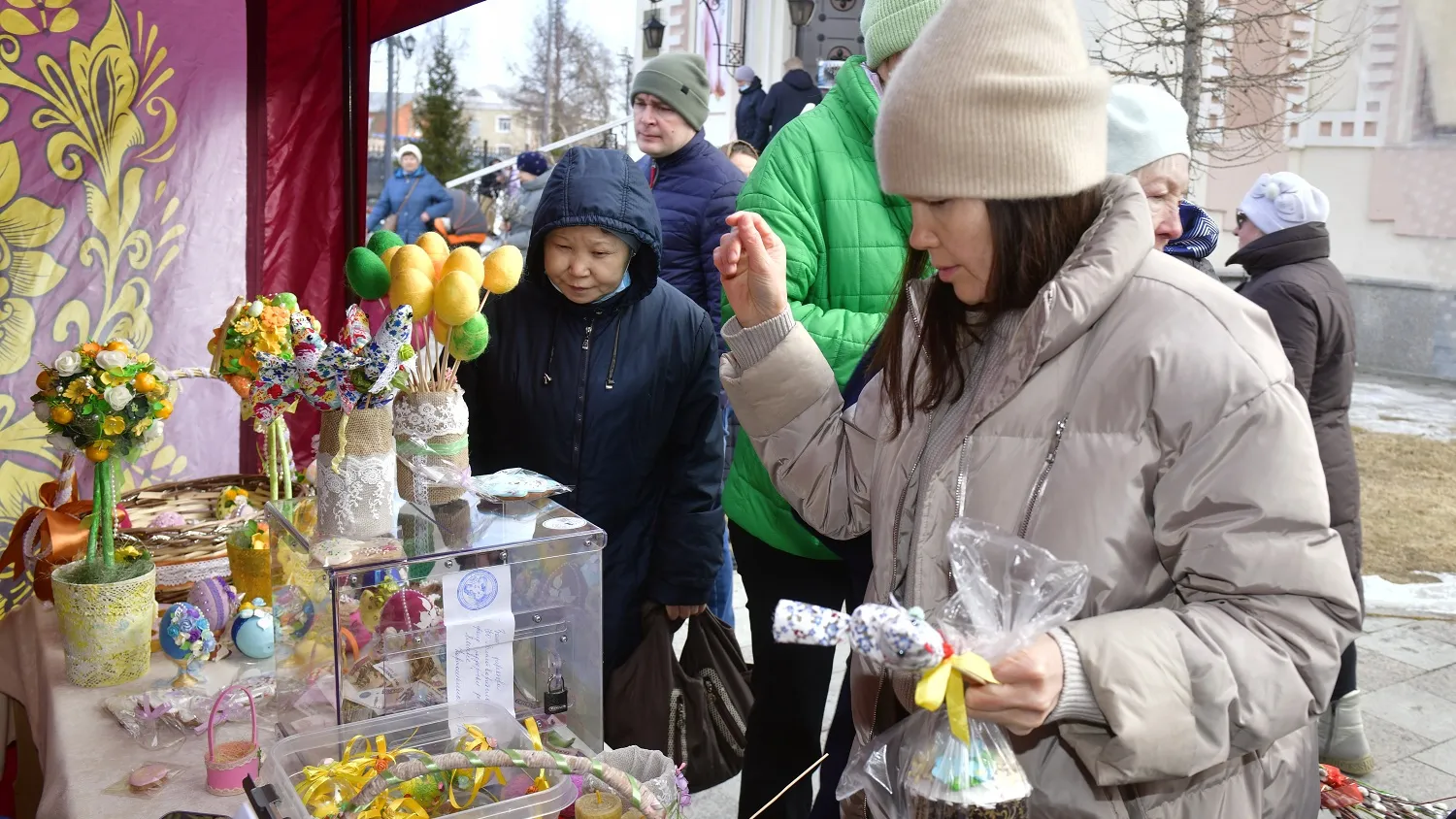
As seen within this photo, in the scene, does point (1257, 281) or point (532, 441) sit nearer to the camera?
point (532, 441)

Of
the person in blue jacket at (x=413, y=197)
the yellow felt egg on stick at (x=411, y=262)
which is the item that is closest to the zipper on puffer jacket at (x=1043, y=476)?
the yellow felt egg on stick at (x=411, y=262)

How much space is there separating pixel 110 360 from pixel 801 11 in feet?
37.9

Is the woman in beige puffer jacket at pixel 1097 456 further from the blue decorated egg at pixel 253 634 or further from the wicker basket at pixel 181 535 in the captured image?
the wicker basket at pixel 181 535

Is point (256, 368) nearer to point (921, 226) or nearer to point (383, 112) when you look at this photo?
point (921, 226)

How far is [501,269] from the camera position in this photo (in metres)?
1.79

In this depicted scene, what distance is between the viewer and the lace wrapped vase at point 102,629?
1.84 m

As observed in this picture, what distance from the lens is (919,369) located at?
141cm

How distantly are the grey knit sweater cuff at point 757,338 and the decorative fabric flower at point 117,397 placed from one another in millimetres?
986

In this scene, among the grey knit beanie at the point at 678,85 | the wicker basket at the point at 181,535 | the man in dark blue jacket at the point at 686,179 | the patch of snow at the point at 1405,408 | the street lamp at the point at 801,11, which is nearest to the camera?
the wicker basket at the point at 181,535

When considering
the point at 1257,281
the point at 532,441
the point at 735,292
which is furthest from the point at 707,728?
the point at 1257,281

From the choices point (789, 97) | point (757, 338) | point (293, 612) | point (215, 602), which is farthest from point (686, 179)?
point (789, 97)

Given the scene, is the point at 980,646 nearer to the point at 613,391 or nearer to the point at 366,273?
the point at 366,273

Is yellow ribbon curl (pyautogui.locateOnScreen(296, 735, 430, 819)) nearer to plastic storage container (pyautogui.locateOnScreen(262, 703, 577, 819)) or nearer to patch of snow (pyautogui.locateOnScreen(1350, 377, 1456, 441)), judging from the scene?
plastic storage container (pyautogui.locateOnScreen(262, 703, 577, 819))

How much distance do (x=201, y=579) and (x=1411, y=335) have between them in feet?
39.0
